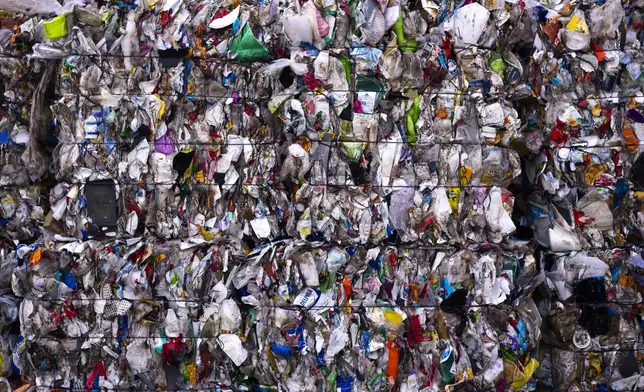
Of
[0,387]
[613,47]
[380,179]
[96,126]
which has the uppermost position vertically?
[613,47]

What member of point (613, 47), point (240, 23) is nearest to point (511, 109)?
point (613, 47)

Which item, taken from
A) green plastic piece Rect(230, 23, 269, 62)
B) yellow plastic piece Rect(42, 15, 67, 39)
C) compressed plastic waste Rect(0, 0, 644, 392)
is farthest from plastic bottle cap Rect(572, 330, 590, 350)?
yellow plastic piece Rect(42, 15, 67, 39)

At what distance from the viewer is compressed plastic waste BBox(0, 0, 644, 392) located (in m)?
1.87

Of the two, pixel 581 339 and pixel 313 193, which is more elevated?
pixel 313 193

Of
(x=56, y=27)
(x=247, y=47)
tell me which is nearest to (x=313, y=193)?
(x=247, y=47)

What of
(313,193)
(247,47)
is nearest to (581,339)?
(313,193)

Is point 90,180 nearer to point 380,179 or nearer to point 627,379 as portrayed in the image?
point 380,179

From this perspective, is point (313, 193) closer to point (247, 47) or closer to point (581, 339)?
point (247, 47)

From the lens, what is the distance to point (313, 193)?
73.5 inches

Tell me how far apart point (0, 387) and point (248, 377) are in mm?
836

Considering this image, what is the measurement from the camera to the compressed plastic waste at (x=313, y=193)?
1.87 metres

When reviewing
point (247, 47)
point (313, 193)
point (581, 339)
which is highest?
point (247, 47)

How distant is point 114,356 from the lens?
1.90 m

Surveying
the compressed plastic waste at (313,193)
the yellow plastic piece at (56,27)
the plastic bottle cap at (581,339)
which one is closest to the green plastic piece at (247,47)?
the compressed plastic waste at (313,193)
